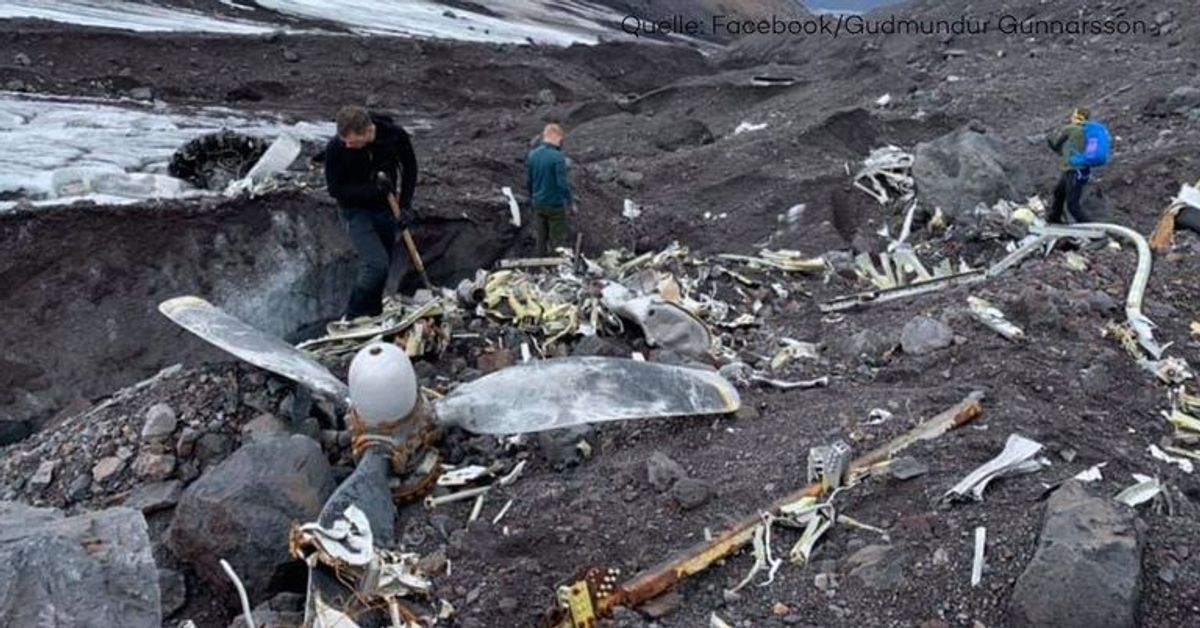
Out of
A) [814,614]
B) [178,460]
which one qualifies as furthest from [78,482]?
[814,614]

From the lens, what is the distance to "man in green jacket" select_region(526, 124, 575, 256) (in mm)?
7949

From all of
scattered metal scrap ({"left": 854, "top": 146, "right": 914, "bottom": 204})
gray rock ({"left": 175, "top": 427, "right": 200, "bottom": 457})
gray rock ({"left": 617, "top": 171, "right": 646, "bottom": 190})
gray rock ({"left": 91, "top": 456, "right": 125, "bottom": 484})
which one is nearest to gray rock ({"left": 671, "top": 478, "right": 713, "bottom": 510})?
gray rock ({"left": 175, "top": 427, "right": 200, "bottom": 457})

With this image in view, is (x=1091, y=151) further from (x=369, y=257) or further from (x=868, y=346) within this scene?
(x=369, y=257)

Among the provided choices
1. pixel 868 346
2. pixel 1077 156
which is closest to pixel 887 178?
pixel 1077 156

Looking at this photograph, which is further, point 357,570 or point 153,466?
point 153,466

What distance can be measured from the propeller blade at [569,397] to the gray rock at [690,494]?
1.36 ft

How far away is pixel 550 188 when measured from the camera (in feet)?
26.3

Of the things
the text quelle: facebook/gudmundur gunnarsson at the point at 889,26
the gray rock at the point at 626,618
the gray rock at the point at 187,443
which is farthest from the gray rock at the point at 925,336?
the text quelle: facebook/gudmundur gunnarsson at the point at 889,26

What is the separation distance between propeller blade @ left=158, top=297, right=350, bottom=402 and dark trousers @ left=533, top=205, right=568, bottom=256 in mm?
3332

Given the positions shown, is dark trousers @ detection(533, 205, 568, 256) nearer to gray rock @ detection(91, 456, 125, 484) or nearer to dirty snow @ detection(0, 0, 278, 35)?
gray rock @ detection(91, 456, 125, 484)

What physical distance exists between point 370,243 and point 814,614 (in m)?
3.56

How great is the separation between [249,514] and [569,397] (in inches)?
54.1

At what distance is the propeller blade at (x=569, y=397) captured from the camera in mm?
4496

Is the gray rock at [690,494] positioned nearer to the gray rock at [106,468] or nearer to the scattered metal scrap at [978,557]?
the scattered metal scrap at [978,557]
